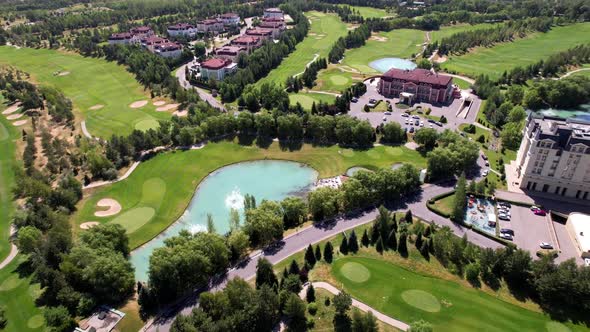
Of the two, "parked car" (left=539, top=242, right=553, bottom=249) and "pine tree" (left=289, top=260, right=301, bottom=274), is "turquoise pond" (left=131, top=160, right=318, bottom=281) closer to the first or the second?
"pine tree" (left=289, top=260, right=301, bottom=274)

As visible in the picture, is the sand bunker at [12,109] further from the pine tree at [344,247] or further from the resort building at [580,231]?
the resort building at [580,231]

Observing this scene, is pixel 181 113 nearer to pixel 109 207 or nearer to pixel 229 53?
pixel 109 207

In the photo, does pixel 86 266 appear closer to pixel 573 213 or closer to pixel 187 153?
pixel 187 153

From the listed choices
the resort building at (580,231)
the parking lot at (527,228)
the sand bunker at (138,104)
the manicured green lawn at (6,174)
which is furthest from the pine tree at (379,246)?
the sand bunker at (138,104)

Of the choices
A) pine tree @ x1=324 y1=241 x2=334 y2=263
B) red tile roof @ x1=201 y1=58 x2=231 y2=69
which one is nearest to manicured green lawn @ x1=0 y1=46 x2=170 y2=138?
red tile roof @ x1=201 y1=58 x2=231 y2=69

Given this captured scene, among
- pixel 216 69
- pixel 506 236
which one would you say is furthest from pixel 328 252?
pixel 216 69

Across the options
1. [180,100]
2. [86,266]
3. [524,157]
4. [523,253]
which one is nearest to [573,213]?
[524,157]

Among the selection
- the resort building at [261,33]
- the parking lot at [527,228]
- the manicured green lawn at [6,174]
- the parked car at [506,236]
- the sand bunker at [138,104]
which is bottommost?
the manicured green lawn at [6,174]

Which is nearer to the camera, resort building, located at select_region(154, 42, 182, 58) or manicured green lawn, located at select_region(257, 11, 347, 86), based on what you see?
manicured green lawn, located at select_region(257, 11, 347, 86)
